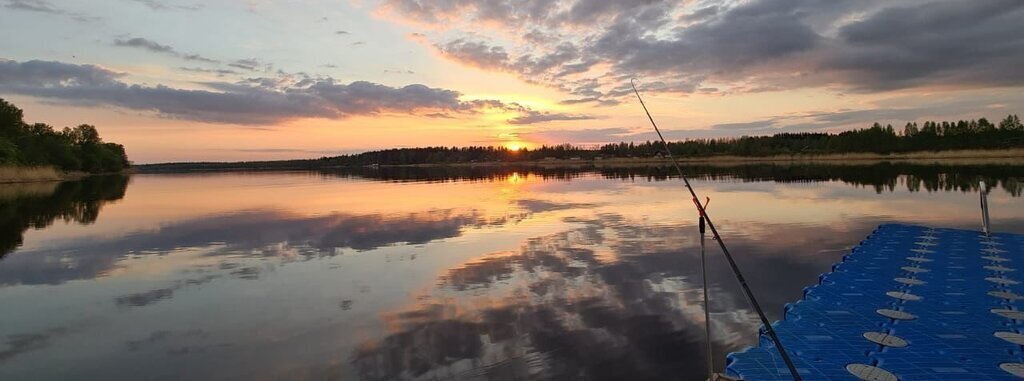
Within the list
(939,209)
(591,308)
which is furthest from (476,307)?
(939,209)

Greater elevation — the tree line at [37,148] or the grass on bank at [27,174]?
the tree line at [37,148]

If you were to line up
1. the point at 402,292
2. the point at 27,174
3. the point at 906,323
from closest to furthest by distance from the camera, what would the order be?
1. the point at 906,323
2. the point at 402,292
3. the point at 27,174

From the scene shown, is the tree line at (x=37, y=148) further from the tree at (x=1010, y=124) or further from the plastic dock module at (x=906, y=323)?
the tree at (x=1010, y=124)

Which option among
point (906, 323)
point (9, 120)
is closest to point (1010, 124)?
point (906, 323)

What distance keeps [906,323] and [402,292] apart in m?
9.51

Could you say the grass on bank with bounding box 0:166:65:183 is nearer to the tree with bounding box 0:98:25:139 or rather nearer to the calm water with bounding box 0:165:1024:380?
the tree with bounding box 0:98:25:139

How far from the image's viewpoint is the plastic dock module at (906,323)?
22.7 feet

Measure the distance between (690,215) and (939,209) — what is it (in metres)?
12.5

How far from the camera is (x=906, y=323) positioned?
869cm

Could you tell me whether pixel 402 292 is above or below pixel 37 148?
below

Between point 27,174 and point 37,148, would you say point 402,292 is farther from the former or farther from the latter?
point 37,148

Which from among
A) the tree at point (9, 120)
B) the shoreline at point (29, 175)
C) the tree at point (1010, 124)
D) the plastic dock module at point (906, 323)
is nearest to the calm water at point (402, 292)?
the plastic dock module at point (906, 323)

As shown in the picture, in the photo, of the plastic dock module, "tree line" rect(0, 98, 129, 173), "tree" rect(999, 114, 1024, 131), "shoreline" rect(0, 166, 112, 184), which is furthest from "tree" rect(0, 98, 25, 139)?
"tree" rect(999, 114, 1024, 131)

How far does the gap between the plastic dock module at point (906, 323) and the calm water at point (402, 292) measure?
2.53 feet
